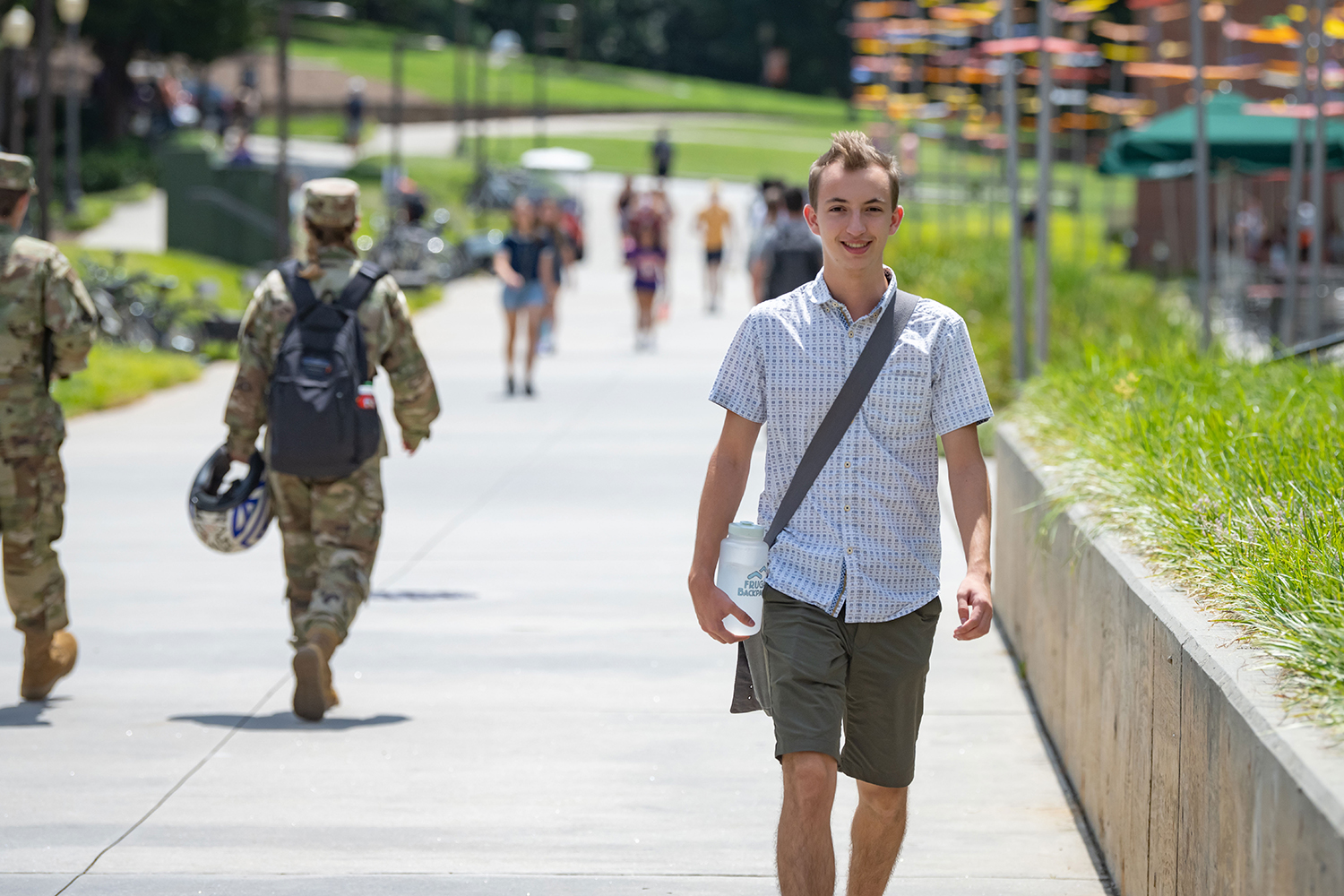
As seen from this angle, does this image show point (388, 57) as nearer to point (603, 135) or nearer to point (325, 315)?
point (603, 135)

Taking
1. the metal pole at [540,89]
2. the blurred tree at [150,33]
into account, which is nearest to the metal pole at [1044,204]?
the metal pole at [540,89]

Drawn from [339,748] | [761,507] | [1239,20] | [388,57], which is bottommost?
[339,748]

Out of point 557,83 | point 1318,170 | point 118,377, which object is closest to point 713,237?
point 118,377

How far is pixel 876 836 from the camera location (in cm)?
423

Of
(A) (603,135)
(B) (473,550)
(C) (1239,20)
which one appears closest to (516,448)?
(B) (473,550)

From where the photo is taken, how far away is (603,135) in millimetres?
71688

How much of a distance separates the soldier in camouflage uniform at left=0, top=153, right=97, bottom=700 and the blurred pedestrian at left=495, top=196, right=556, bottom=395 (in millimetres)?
10453

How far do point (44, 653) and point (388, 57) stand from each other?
291 feet

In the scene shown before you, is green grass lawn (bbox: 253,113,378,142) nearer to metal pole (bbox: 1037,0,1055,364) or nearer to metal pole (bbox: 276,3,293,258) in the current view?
metal pole (bbox: 276,3,293,258)

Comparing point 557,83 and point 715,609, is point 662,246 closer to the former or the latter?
point 715,609

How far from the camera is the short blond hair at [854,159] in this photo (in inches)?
161

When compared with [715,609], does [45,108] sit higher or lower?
higher

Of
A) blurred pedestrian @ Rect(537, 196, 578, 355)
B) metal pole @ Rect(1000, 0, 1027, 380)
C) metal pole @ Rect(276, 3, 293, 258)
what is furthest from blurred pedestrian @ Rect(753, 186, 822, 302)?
metal pole @ Rect(276, 3, 293, 258)

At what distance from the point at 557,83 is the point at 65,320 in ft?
282
